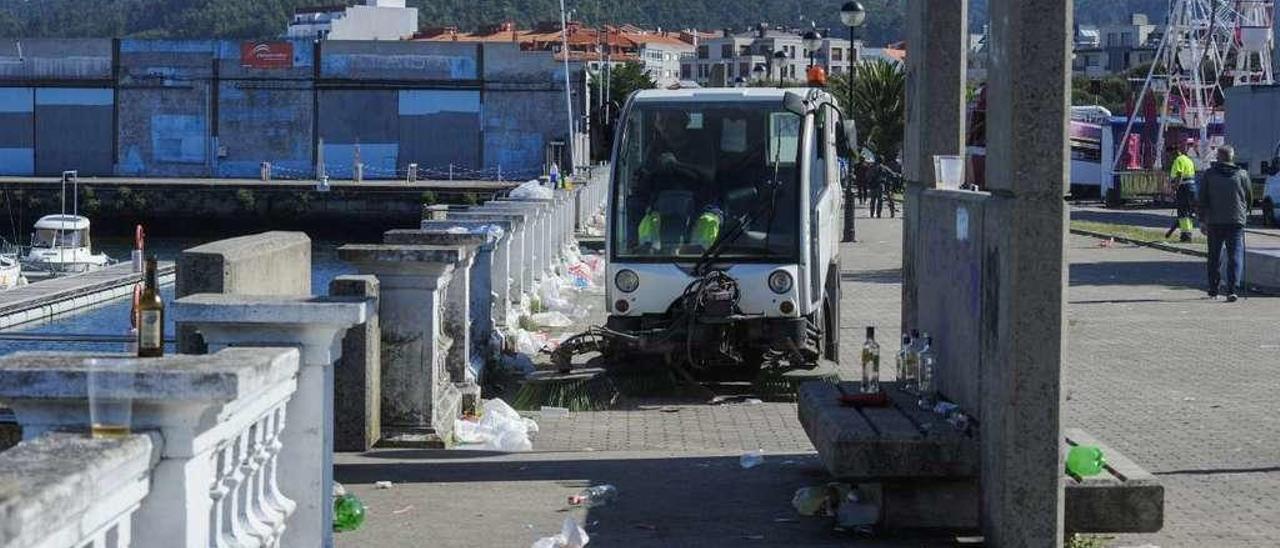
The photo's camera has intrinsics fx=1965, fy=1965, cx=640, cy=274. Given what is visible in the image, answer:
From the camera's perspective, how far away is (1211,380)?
15.6 meters

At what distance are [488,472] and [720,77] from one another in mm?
10767

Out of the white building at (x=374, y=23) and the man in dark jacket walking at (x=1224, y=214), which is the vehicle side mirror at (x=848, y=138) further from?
the white building at (x=374, y=23)

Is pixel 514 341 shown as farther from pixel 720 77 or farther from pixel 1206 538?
pixel 1206 538

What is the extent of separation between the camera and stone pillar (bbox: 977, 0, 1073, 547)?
7.87 m

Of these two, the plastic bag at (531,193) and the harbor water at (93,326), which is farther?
the plastic bag at (531,193)

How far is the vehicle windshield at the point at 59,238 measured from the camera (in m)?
60.5

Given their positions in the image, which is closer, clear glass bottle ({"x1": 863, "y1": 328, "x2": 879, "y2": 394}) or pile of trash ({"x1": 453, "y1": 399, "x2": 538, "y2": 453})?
clear glass bottle ({"x1": 863, "y1": 328, "x2": 879, "y2": 394})

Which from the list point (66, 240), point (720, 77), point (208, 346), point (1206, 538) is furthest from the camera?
point (66, 240)

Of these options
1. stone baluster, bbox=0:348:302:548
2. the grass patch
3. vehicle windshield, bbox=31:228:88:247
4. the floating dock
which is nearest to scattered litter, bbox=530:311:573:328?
the floating dock

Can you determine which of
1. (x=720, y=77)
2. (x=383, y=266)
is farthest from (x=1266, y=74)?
(x=383, y=266)

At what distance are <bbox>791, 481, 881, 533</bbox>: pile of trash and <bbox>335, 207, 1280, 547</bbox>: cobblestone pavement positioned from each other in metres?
0.08

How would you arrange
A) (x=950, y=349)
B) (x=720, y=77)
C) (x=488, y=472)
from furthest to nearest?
(x=720, y=77) < (x=488, y=472) < (x=950, y=349)

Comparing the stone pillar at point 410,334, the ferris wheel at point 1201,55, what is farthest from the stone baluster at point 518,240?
the ferris wheel at point 1201,55

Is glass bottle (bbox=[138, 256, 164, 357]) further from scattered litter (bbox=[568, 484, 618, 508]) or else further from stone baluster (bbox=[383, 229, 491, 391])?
stone baluster (bbox=[383, 229, 491, 391])
